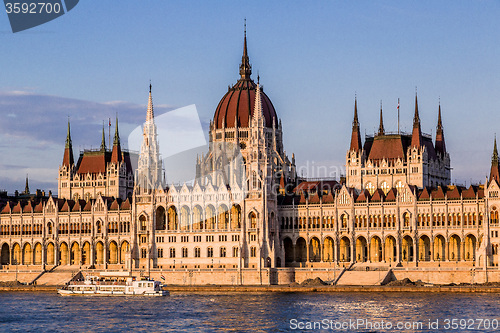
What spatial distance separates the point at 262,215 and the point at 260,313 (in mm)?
47002

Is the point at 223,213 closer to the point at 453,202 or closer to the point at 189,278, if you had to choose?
the point at 189,278

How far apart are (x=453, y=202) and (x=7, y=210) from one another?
79.4 m

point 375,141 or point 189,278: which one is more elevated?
point 375,141

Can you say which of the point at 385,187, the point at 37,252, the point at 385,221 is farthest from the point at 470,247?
the point at 37,252

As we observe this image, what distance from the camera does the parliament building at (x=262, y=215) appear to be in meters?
162


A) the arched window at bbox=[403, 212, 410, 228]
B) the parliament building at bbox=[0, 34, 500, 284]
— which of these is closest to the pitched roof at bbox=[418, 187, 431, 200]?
the parliament building at bbox=[0, 34, 500, 284]

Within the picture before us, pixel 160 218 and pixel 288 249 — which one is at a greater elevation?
pixel 160 218

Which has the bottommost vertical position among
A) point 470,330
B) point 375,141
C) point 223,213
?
point 470,330

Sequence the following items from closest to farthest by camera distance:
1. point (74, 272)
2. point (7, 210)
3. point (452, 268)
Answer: point (452, 268) → point (74, 272) → point (7, 210)

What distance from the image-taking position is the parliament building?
161500 millimetres

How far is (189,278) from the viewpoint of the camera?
543ft

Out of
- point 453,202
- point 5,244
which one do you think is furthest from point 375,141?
point 5,244

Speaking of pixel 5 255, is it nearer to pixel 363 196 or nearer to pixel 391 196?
pixel 363 196

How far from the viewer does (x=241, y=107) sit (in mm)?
194500
